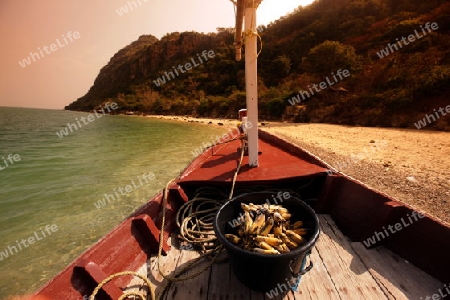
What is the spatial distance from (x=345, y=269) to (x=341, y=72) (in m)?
24.5

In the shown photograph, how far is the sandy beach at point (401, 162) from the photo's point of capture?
5043 millimetres

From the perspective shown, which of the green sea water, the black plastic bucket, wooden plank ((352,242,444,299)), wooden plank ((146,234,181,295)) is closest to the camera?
the black plastic bucket

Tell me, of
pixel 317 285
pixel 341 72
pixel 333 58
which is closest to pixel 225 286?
pixel 317 285

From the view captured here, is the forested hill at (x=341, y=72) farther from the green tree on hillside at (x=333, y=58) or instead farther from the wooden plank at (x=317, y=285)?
the wooden plank at (x=317, y=285)

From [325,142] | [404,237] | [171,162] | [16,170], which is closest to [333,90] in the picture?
[325,142]

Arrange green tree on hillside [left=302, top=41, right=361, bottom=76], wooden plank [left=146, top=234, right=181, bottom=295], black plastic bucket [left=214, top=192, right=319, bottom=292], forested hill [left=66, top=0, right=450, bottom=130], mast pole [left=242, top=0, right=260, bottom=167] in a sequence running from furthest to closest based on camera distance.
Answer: green tree on hillside [left=302, top=41, right=361, bottom=76], forested hill [left=66, top=0, right=450, bottom=130], mast pole [left=242, top=0, right=260, bottom=167], wooden plank [left=146, top=234, right=181, bottom=295], black plastic bucket [left=214, top=192, right=319, bottom=292]

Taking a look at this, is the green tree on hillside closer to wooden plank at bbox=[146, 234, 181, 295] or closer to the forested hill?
the forested hill

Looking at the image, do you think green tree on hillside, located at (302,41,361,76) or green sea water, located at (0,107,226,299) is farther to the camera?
green tree on hillside, located at (302,41,361,76)

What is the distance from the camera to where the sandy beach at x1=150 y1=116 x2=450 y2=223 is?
5.04 meters

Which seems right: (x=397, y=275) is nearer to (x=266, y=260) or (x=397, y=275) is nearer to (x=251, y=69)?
(x=266, y=260)

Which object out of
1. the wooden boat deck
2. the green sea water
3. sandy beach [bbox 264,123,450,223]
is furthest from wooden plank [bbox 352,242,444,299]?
the green sea water

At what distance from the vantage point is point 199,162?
4543 millimetres

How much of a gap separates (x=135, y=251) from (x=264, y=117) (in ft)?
85.0

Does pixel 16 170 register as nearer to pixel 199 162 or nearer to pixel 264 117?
pixel 199 162
